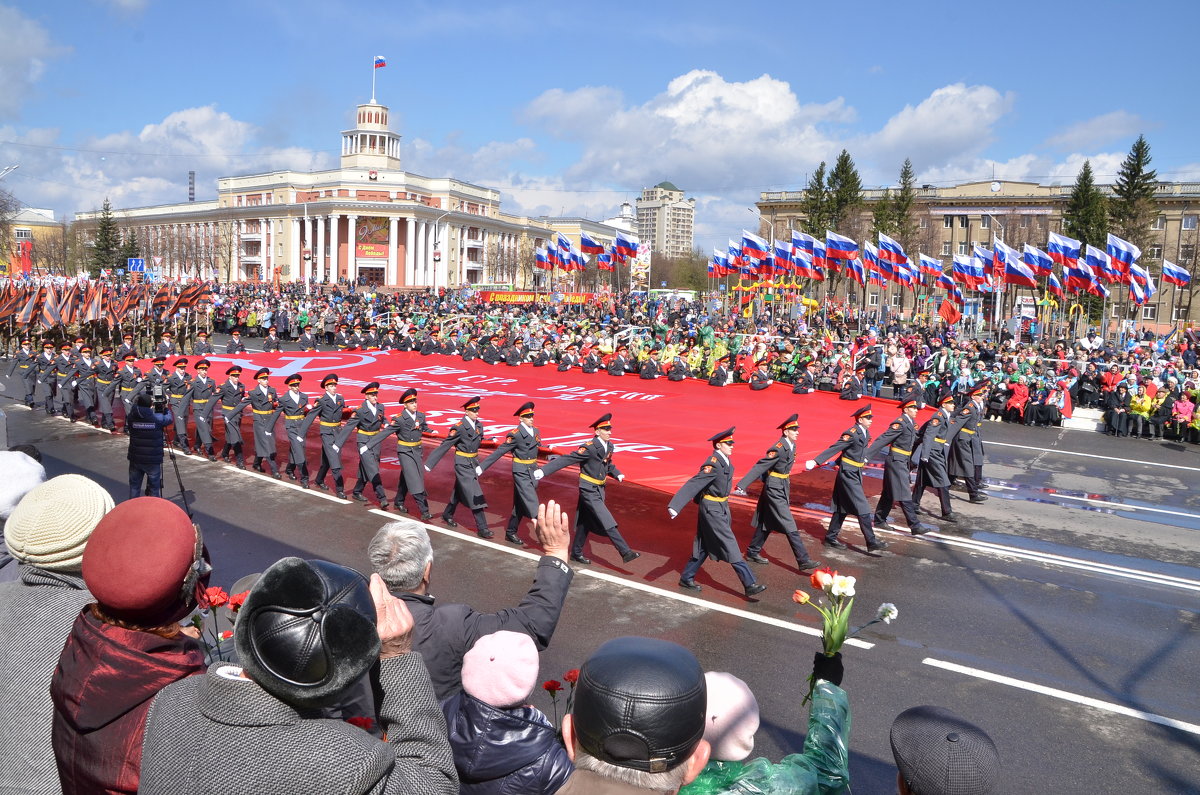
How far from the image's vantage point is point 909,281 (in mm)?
33375

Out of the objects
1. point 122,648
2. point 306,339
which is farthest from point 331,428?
point 306,339

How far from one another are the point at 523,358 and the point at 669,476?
16.0 metres

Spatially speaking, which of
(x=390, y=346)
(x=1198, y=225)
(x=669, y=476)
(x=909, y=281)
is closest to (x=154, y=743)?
(x=669, y=476)

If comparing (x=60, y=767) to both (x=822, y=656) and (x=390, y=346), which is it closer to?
(x=822, y=656)

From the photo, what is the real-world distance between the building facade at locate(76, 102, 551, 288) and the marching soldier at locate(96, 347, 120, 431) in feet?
213

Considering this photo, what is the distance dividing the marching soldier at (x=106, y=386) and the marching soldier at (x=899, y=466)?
16.3m

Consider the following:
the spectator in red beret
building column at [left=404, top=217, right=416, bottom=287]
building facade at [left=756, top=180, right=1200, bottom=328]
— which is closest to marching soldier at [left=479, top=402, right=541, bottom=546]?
the spectator in red beret

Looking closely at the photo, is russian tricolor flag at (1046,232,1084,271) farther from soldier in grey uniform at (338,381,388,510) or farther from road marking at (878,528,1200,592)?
soldier in grey uniform at (338,381,388,510)

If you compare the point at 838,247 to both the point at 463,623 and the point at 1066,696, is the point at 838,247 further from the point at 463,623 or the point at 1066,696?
the point at 463,623

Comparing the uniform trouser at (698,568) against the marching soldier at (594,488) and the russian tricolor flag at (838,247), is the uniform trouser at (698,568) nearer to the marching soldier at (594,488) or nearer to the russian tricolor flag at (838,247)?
the marching soldier at (594,488)

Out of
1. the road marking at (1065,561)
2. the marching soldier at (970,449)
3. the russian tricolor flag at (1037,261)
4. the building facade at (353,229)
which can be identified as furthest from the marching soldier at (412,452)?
the building facade at (353,229)

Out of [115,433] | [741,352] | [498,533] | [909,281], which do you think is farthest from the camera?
[909,281]

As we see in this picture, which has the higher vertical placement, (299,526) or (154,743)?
(154,743)

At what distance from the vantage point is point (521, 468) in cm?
1078
